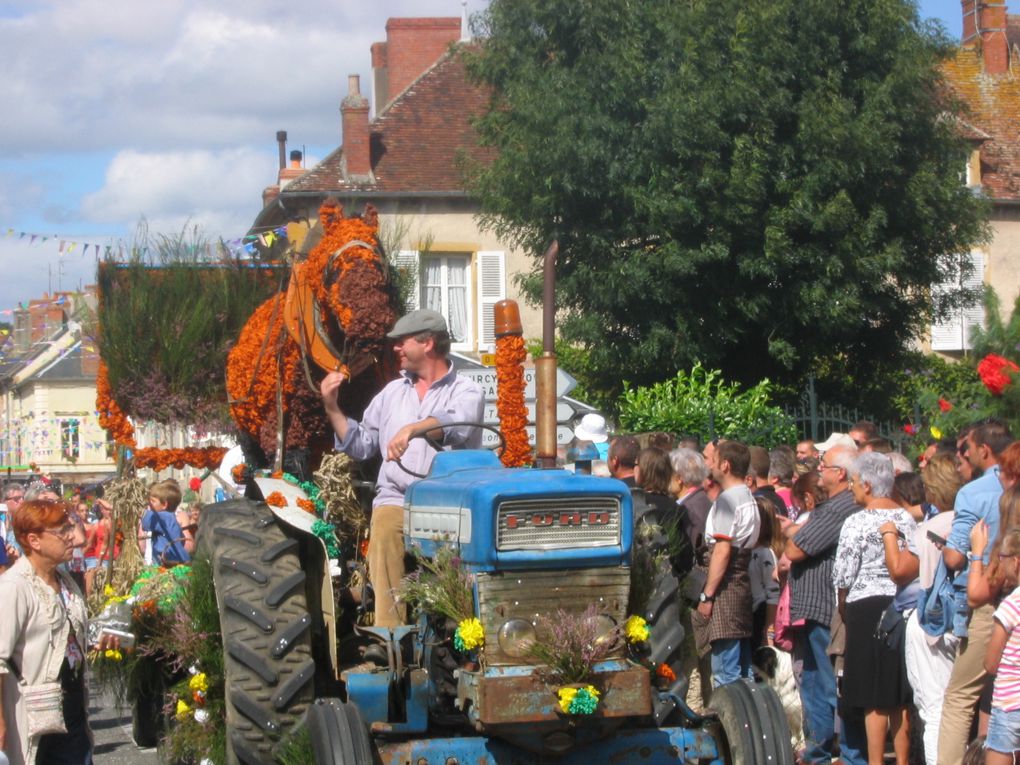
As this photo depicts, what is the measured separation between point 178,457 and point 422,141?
22.9m

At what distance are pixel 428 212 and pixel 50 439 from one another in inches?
1154

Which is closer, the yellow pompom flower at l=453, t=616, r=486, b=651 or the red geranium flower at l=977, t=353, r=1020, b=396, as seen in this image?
the yellow pompom flower at l=453, t=616, r=486, b=651

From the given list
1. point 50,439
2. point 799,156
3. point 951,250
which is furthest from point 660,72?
point 50,439

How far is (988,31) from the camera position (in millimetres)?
35500

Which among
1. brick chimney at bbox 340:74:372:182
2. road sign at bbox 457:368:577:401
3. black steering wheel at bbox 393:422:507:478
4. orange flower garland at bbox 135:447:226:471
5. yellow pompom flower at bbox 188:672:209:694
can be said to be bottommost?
yellow pompom flower at bbox 188:672:209:694

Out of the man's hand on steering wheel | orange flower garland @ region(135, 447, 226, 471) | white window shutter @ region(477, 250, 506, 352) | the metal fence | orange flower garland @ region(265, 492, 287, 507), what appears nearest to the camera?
the man's hand on steering wheel

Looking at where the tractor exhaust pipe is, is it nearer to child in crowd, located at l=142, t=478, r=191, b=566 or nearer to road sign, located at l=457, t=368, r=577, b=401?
child in crowd, located at l=142, t=478, r=191, b=566

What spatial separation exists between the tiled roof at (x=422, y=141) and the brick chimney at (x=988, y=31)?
463 inches

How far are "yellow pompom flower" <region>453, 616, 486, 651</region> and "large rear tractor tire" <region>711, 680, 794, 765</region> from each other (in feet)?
3.46

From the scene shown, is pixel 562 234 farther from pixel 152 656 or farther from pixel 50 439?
pixel 50 439

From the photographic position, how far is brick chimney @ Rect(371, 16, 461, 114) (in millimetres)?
34656

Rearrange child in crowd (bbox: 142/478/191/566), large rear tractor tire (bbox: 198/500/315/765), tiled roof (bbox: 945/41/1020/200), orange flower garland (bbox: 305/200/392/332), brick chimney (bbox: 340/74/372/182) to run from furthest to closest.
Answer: tiled roof (bbox: 945/41/1020/200) → brick chimney (bbox: 340/74/372/182) → child in crowd (bbox: 142/478/191/566) → orange flower garland (bbox: 305/200/392/332) → large rear tractor tire (bbox: 198/500/315/765)

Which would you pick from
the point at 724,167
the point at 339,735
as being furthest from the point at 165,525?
the point at 724,167

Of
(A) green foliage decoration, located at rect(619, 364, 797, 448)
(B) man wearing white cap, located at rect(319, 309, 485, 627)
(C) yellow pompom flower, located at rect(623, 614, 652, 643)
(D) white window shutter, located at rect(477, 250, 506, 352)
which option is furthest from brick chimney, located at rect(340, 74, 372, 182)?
(C) yellow pompom flower, located at rect(623, 614, 652, 643)
